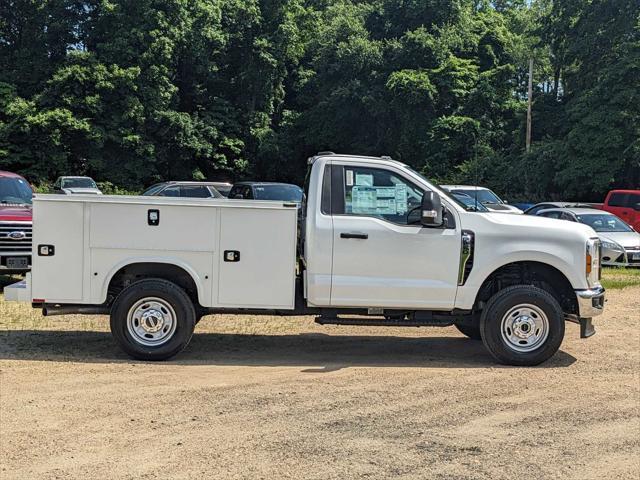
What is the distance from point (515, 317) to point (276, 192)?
11564mm

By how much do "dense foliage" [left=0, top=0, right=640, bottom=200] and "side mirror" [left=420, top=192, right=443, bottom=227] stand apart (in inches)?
1114

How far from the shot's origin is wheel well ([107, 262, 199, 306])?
748 centimetres

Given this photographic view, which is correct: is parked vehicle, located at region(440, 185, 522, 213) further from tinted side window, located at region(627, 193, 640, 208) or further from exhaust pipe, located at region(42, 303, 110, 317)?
exhaust pipe, located at region(42, 303, 110, 317)

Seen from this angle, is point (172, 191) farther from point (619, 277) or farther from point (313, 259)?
point (313, 259)

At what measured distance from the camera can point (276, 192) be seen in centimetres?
1836

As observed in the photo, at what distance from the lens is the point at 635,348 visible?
8.58 metres

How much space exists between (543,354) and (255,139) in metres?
41.2

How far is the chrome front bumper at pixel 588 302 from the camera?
24.6 feet

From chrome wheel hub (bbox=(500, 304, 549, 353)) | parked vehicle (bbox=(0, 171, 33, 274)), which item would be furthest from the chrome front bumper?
parked vehicle (bbox=(0, 171, 33, 274))

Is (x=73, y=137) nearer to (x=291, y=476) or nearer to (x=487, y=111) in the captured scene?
(x=487, y=111)

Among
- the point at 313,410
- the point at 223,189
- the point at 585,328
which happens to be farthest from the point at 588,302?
the point at 223,189

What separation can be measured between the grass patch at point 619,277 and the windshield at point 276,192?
772 cm

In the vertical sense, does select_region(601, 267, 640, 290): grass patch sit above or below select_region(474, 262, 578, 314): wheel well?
below

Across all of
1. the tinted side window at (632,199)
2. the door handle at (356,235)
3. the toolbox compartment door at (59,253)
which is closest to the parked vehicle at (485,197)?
the tinted side window at (632,199)
